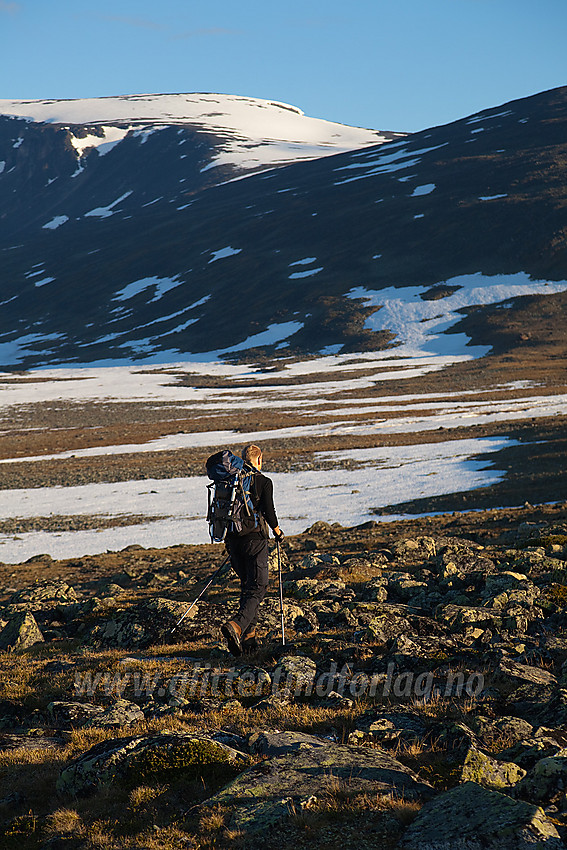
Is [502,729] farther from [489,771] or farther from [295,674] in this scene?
[295,674]

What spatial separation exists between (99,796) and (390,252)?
162m

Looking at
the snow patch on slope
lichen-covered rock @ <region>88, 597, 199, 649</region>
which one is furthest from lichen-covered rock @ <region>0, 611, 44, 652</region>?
the snow patch on slope

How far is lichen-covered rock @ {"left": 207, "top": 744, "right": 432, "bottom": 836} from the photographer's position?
605 cm

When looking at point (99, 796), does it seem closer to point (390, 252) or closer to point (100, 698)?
point (100, 698)

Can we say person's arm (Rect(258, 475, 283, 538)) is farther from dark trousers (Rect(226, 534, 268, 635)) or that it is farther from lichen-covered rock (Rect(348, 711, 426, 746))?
lichen-covered rock (Rect(348, 711, 426, 746))

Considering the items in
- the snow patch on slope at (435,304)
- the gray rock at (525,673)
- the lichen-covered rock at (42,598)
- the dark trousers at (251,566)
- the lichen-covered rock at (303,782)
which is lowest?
the lichen-covered rock at (42,598)

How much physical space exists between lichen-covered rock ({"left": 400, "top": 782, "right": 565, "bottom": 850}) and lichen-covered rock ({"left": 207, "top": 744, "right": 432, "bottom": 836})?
599mm

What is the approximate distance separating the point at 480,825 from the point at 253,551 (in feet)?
22.0

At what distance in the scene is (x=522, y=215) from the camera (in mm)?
156250

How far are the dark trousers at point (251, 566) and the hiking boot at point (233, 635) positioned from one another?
347mm

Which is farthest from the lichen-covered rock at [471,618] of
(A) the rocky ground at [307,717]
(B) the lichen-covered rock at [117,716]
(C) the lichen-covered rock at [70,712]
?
(C) the lichen-covered rock at [70,712]

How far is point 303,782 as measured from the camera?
6480mm

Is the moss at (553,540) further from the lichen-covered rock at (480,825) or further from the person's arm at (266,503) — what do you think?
the lichen-covered rock at (480,825)

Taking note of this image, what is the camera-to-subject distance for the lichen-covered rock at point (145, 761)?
7000 mm
